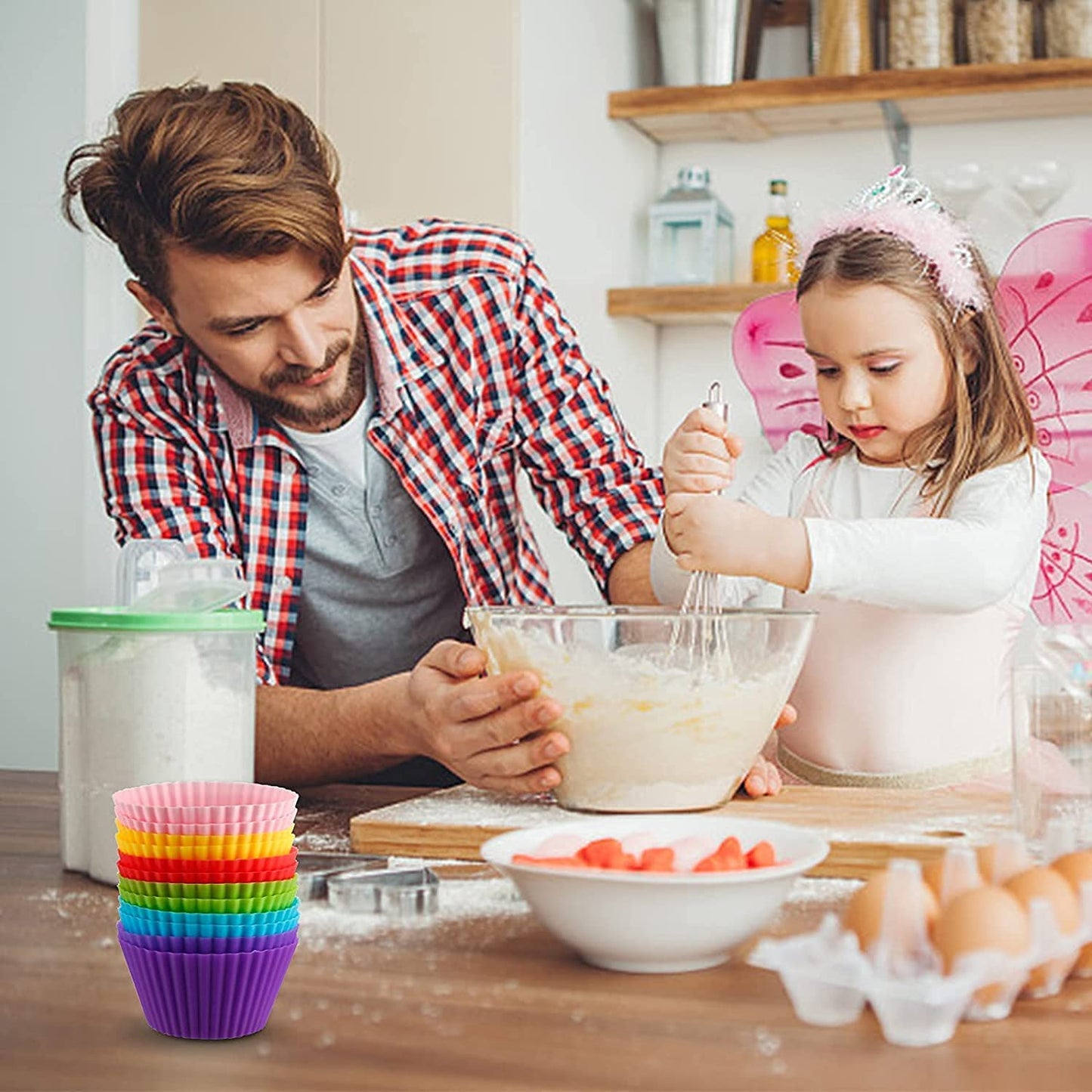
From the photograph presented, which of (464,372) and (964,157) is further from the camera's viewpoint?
(964,157)

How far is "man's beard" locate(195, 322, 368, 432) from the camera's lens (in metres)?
1.66

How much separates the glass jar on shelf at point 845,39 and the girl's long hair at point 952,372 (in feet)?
5.14

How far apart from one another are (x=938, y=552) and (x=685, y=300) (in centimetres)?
179

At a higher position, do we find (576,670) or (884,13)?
(884,13)

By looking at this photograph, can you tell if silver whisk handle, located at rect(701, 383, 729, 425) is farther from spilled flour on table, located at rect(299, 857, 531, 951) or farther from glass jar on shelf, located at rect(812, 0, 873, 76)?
glass jar on shelf, located at rect(812, 0, 873, 76)

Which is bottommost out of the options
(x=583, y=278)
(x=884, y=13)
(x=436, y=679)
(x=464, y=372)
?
(x=436, y=679)

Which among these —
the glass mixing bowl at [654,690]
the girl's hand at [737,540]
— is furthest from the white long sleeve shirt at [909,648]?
the glass mixing bowl at [654,690]

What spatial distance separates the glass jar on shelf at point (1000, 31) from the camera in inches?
115

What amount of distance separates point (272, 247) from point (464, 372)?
0.37m

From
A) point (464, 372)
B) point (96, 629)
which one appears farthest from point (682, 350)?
point (96, 629)

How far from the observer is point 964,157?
3139 mm

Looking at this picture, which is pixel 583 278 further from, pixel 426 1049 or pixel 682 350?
pixel 426 1049

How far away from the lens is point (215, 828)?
74cm

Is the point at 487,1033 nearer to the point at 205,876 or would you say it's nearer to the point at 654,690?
the point at 205,876
